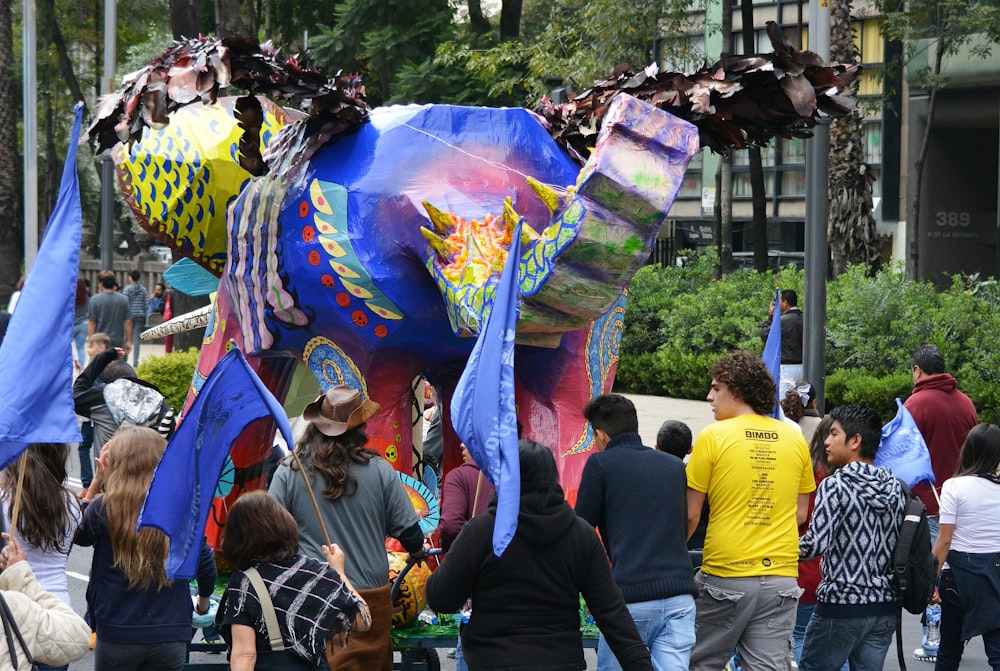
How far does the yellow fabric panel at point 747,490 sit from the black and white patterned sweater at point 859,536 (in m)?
0.30

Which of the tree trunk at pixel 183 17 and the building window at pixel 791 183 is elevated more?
the tree trunk at pixel 183 17

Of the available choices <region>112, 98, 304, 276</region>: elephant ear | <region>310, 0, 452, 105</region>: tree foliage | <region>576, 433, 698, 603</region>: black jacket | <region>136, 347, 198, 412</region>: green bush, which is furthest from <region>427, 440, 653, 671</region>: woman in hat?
<region>310, 0, 452, 105</region>: tree foliage

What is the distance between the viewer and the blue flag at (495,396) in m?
4.43

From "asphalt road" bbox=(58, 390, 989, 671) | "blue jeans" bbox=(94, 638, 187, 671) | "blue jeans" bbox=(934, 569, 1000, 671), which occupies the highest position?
"blue jeans" bbox=(94, 638, 187, 671)

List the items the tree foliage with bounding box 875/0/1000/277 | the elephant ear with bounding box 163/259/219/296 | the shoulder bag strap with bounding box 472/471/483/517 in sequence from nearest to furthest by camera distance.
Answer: the shoulder bag strap with bounding box 472/471/483/517, the elephant ear with bounding box 163/259/219/296, the tree foliage with bounding box 875/0/1000/277

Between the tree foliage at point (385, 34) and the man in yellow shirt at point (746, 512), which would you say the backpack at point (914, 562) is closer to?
the man in yellow shirt at point (746, 512)

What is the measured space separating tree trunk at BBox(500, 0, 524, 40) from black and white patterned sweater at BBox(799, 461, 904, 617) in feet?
61.2

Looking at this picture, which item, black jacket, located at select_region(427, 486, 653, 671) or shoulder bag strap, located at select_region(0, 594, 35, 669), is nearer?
shoulder bag strap, located at select_region(0, 594, 35, 669)

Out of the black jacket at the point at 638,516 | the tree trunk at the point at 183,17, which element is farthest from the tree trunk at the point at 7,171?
the black jacket at the point at 638,516

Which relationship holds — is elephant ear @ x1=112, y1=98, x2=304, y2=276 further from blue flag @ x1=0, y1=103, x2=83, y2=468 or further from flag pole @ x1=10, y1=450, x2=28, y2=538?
flag pole @ x1=10, y1=450, x2=28, y2=538

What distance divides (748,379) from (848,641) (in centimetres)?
117

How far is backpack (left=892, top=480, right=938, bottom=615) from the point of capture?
5.71 metres

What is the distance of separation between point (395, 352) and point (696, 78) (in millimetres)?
1770

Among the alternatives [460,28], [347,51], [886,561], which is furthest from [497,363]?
[460,28]
